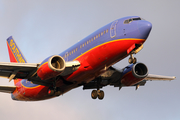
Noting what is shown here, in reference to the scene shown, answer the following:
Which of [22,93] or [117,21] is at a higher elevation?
[117,21]

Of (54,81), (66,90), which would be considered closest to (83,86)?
(66,90)

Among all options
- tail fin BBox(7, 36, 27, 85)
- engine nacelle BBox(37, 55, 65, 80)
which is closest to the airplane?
engine nacelle BBox(37, 55, 65, 80)

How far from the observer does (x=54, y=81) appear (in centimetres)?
2833

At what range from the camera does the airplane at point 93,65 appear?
24.2 meters

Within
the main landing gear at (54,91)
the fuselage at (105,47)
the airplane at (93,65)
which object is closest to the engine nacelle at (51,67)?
the airplane at (93,65)

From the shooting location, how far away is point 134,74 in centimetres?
3034

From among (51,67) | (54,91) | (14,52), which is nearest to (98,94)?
(54,91)

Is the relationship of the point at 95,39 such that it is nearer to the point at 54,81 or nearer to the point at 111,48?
the point at 111,48

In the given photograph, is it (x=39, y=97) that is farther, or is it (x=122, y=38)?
(x=39, y=97)

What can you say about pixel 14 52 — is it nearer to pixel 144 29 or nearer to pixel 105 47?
pixel 105 47

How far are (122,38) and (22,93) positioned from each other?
582 inches

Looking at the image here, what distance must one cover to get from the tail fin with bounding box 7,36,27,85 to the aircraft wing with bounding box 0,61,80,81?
8.63 meters

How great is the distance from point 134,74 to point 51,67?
9.47 metres

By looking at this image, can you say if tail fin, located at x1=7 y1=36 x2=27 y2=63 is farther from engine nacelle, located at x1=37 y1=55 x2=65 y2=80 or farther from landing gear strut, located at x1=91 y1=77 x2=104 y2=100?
engine nacelle, located at x1=37 y1=55 x2=65 y2=80
